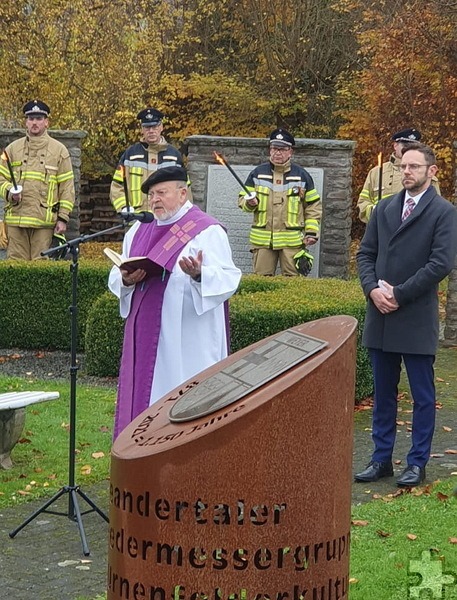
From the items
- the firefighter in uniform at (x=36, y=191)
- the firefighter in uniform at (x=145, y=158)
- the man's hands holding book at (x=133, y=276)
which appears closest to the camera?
the man's hands holding book at (x=133, y=276)

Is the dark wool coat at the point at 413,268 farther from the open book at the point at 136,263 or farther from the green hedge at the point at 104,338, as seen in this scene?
the green hedge at the point at 104,338

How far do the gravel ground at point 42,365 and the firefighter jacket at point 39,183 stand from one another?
2.02m

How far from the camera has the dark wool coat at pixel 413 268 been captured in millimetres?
7934

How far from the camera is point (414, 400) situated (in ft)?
26.9

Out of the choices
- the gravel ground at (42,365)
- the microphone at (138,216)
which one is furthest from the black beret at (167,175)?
the gravel ground at (42,365)

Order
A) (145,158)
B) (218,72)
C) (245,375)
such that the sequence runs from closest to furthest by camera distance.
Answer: (245,375), (145,158), (218,72)

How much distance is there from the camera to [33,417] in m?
10.0

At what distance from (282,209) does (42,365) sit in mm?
3849

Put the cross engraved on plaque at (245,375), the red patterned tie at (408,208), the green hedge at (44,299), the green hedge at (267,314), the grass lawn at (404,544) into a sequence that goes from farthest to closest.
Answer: the green hedge at (44,299) → the green hedge at (267,314) → the red patterned tie at (408,208) → the grass lawn at (404,544) → the cross engraved on plaque at (245,375)

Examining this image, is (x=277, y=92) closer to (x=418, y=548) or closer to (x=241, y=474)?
(x=418, y=548)

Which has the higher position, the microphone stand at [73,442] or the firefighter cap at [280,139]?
the firefighter cap at [280,139]

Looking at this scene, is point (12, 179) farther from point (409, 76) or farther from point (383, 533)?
point (409, 76)

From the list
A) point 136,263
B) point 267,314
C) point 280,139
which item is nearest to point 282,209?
point 280,139

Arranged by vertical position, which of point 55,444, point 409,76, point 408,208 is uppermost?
point 409,76
